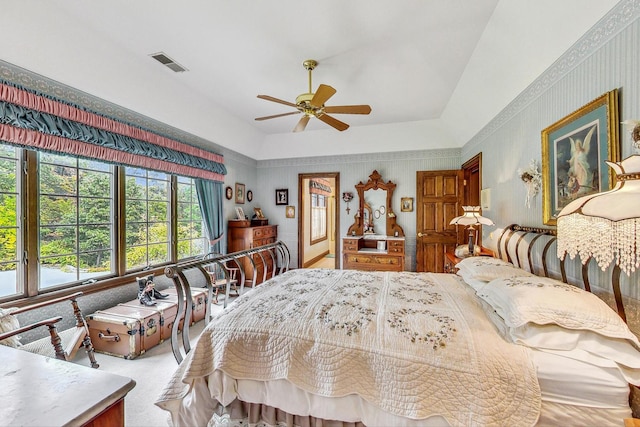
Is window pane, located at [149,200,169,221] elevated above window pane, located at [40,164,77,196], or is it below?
below

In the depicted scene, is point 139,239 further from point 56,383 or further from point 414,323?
point 414,323

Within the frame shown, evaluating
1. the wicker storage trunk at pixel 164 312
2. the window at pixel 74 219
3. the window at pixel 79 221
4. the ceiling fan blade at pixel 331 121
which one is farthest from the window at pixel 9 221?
the ceiling fan blade at pixel 331 121

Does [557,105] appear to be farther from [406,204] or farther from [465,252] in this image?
[406,204]

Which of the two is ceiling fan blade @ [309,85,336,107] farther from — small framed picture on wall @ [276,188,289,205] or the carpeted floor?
small framed picture on wall @ [276,188,289,205]

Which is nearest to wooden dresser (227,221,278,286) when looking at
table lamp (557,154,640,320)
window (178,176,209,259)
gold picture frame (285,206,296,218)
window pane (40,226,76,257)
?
window (178,176,209,259)

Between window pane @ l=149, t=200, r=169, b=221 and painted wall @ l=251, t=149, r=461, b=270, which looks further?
painted wall @ l=251, t=149, r=461, b=270

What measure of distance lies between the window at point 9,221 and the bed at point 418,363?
2.11 meters

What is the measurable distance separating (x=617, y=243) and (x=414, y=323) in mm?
990

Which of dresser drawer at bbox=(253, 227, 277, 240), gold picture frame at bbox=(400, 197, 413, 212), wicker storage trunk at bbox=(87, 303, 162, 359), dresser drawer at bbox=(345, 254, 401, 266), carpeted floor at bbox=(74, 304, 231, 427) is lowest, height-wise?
carpeted floor at bbox=(74, 304, 231, 427)

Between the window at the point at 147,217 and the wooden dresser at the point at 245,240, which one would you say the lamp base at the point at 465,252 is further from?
the window at the point at 147,217

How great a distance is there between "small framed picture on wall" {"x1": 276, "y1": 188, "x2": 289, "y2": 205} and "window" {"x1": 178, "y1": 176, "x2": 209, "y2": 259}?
180cm

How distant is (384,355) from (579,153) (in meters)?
1.87

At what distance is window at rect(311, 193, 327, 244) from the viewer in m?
7.26

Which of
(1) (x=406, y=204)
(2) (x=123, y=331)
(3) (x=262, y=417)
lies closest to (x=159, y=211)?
(2) (x=123, y=331)
